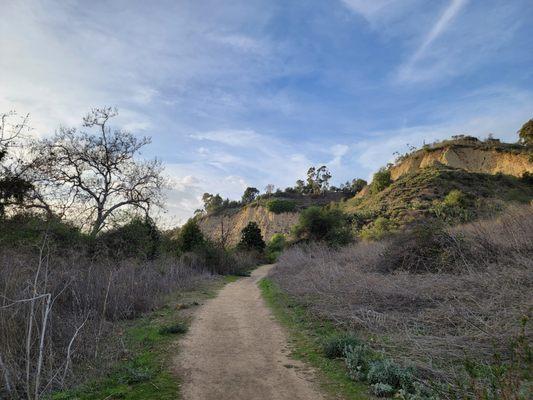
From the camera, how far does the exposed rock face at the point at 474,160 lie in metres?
46.0

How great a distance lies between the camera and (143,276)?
13.8 metres

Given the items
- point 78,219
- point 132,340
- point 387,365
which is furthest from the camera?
point 78,219

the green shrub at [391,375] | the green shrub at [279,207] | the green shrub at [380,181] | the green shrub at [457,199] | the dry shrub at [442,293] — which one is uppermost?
the green shrub at [380,181]

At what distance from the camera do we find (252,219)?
74.2 m

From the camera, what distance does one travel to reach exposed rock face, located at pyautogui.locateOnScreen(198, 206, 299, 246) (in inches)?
2621

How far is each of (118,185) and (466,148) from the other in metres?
46.5

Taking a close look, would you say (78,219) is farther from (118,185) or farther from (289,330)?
(289,330)

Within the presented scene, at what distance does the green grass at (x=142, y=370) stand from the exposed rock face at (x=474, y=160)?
47386 millimetres

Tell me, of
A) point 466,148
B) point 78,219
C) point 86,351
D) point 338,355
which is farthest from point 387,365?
point 466,148

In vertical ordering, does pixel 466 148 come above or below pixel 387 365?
above

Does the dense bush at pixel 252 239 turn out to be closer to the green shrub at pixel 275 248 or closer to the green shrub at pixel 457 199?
the green shrub at pixel 275 248

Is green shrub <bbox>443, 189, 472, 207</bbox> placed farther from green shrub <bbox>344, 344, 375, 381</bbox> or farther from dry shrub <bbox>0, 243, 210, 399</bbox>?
green shrub <bbox>344, 344, 375, 381</bbox>

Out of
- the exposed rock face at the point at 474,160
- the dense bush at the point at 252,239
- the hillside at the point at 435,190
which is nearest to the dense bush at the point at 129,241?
the dense bush at the point at 252,239

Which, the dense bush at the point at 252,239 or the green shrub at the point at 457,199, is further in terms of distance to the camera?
the dense bush at the point at 252,239
